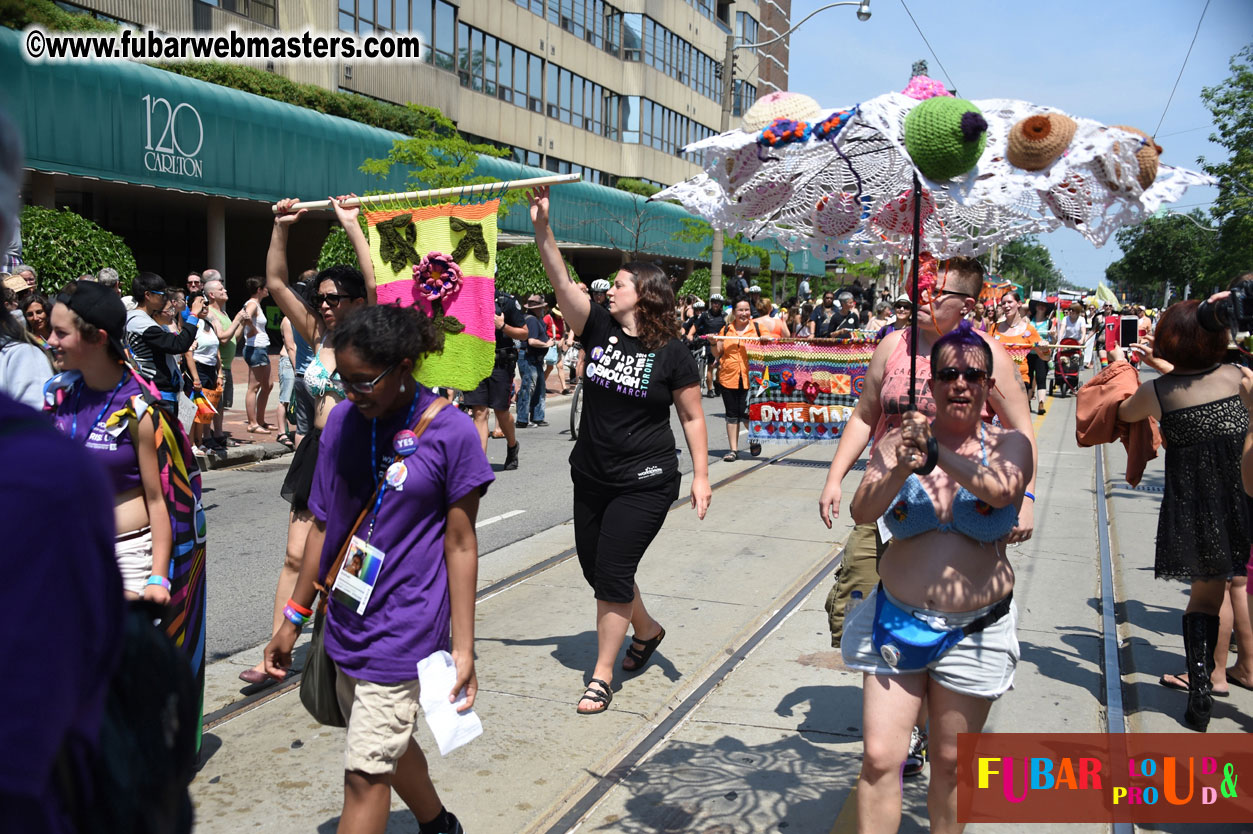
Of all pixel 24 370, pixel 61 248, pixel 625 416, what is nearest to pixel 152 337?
pixel 24 370

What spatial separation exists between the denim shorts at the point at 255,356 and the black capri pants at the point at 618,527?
29.5 ft

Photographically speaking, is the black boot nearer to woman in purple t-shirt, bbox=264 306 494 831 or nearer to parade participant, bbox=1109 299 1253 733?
parade participant, bbox=1109 299 1253 733

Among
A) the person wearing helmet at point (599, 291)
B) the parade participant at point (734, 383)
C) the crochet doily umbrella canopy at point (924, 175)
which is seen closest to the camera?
the crochet doily umbrella canopy at point (924, 175)

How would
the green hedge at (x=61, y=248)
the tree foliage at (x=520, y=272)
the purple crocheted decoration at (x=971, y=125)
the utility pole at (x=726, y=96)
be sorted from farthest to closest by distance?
the tree foliage at (x=520, y=272)
the utility pole at (x=726, y=96)
the green hedge at (x=61, y=248)
the purple crocheted decoration at (x=971, y=125)

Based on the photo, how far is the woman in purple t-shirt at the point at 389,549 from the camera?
302 centimetres

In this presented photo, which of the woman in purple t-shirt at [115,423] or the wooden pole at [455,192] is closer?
the woman in purple t-shirt at [115,423]

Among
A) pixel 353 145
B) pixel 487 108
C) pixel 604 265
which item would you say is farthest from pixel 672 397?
pixel 604 265

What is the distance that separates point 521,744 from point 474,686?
1309mm

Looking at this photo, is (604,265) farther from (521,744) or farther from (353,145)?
(521,744)

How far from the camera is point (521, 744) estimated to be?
4.46 meters

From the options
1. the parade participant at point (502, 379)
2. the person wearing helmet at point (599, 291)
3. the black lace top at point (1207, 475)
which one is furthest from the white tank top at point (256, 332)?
the black lace top at point (1207, 475)

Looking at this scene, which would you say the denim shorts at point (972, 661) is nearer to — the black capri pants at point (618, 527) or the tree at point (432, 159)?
the black capri pants at point (618, 527)

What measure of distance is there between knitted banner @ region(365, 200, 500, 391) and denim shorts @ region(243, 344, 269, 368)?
8560 mm

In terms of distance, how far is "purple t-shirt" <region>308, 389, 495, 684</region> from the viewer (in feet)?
9.97
